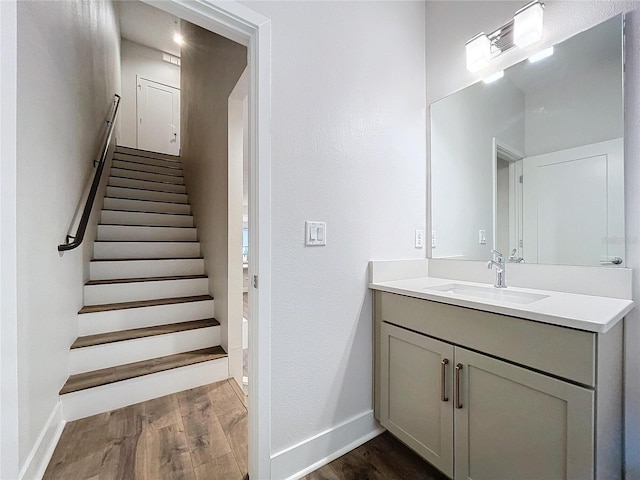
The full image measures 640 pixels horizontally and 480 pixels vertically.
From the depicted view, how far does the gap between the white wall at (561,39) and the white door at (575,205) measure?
0.05 m

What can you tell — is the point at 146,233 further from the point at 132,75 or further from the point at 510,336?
the point at 132,75

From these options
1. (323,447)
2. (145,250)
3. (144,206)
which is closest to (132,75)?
(144,206)

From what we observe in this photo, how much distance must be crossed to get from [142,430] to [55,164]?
1595mm

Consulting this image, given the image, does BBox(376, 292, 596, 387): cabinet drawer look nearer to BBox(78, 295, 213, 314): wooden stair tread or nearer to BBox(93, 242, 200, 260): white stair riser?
BBox(78, 295, 213, 314): wooden stair tread

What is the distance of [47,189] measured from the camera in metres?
1.51

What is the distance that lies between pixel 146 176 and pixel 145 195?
477mm

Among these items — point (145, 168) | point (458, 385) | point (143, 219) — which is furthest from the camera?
point (145, 168)

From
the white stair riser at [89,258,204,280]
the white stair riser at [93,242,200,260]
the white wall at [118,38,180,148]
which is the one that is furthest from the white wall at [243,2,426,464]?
the white wall at [118,38,180,148]

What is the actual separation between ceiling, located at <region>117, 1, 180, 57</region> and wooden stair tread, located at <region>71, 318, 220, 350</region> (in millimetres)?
4164

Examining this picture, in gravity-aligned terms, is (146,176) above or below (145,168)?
below

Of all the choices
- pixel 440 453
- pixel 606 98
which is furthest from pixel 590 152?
pixel 440 453

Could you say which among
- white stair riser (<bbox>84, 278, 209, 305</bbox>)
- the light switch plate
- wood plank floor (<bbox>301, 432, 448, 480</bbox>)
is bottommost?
wood plank floor (<bbox>301, 432, 448, 480</bbox>)

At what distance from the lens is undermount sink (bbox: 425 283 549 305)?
4.41ft

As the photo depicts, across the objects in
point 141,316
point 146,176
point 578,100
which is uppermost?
point 146,176
